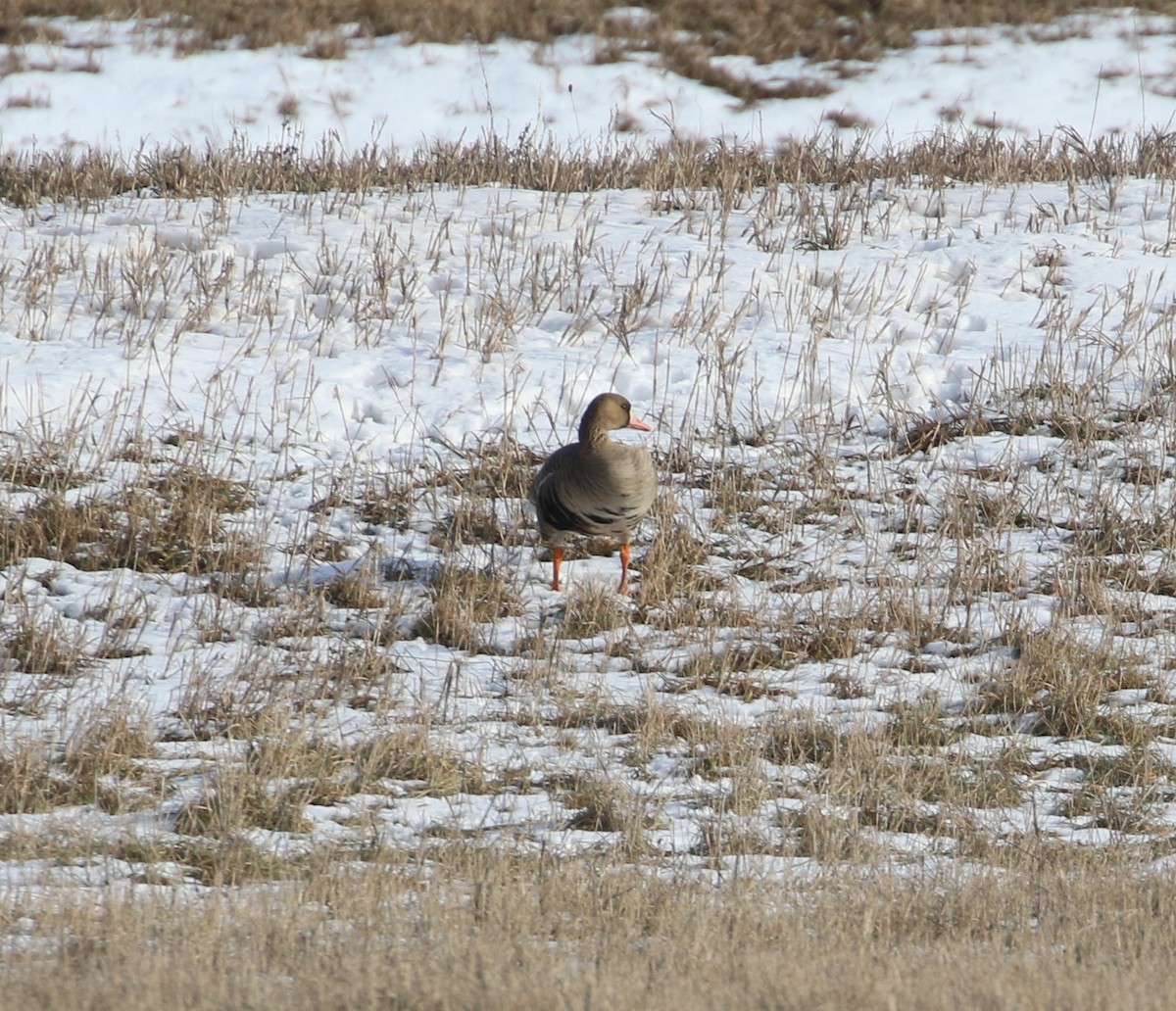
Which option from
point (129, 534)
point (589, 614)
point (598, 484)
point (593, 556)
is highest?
point (598, 484)

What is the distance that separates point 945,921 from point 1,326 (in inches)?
289

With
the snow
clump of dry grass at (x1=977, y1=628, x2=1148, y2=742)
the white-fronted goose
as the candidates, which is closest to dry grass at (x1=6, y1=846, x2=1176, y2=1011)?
clump of dry grass at (x1=977, y1=628, x2=1148, y2=742)

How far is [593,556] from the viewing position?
Answer: 761 centimetres

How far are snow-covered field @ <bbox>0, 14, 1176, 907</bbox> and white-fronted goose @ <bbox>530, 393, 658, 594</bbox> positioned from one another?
34 centimetres

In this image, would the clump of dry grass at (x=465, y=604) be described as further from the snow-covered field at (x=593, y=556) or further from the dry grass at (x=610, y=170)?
the dry grass at (x=610, y=170)

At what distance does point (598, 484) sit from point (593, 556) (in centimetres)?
115

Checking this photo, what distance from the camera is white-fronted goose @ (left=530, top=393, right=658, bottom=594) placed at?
655 cm

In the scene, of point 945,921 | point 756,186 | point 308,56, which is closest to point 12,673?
point 945,921

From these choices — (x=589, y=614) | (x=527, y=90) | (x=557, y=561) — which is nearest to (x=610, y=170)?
(x=557, y=561)

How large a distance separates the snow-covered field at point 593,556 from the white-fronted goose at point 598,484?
34cm

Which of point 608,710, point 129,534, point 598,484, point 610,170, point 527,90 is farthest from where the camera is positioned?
point 527,90

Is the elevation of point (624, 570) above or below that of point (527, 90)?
above

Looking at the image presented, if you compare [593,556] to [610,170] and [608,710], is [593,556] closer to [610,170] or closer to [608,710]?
[608,710]

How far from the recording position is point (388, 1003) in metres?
3.14
